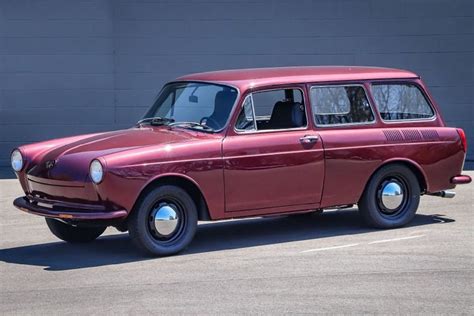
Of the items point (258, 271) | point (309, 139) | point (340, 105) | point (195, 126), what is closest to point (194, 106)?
point (195, 126)

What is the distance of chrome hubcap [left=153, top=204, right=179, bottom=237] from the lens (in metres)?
8.24

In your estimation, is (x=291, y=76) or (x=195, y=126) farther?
(x=291, y=76)

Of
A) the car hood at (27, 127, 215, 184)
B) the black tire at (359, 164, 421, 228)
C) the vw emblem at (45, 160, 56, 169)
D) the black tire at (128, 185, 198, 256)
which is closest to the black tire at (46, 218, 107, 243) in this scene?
the car hood at (27, 127, 215, 184)

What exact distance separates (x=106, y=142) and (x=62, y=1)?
7005mm

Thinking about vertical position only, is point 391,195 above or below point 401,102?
below

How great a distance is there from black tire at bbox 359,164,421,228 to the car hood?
5.95ft

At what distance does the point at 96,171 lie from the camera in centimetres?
798

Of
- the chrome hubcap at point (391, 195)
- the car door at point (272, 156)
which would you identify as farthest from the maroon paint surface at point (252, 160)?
the chrome hubcap at point (391, 195)

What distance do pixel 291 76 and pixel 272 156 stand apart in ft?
3.13

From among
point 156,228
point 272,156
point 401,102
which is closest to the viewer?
point 156,228

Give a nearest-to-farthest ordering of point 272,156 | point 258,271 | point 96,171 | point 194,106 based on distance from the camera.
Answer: point 258,271, point 96,171, point 272,156, point 194,106

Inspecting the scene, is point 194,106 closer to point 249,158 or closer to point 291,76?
point 249,158

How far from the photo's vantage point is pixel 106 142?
858 cm

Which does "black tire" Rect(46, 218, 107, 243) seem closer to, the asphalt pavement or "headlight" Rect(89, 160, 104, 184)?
the asphalt pavement
